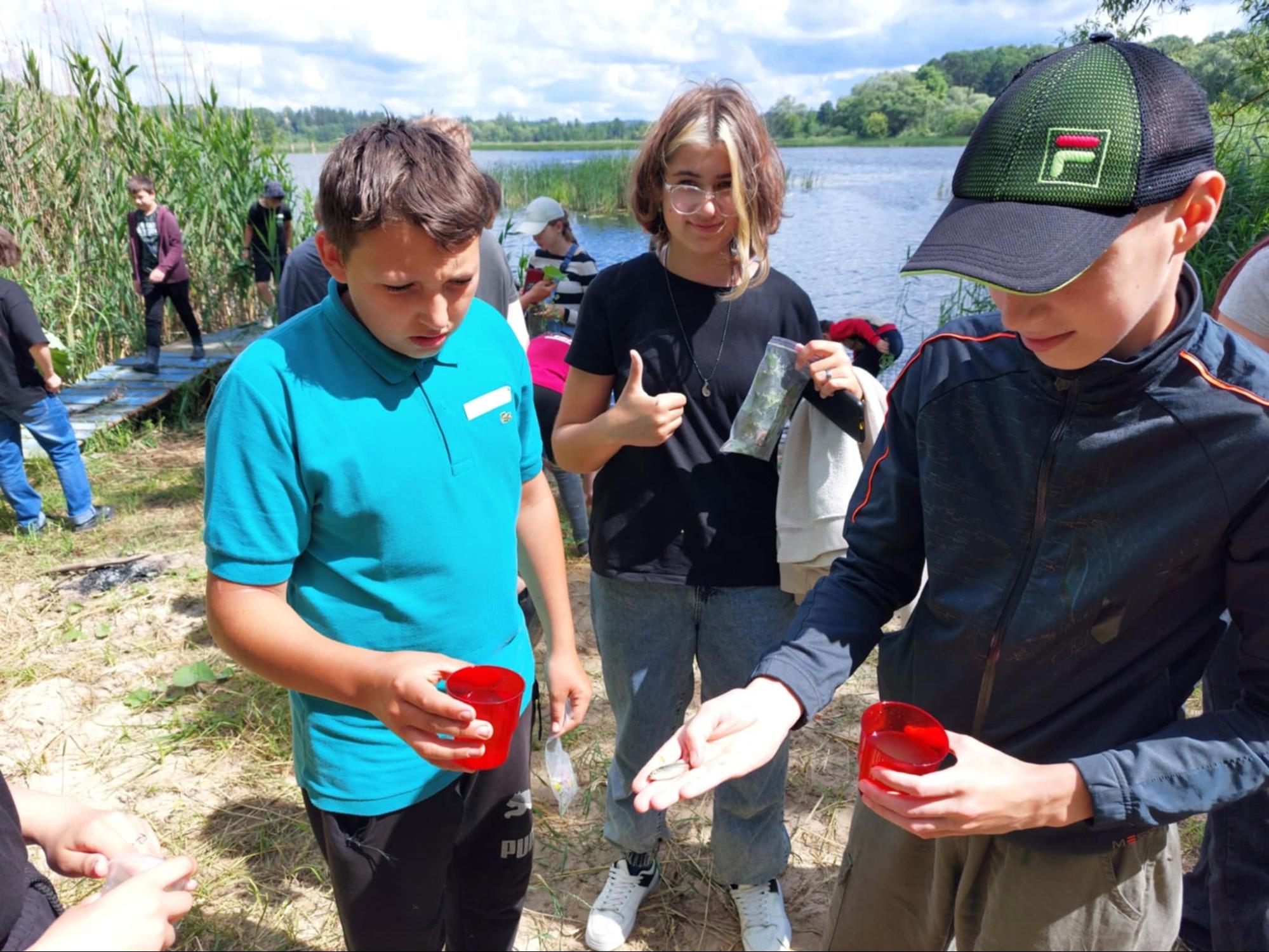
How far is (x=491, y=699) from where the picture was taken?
1.43 meters

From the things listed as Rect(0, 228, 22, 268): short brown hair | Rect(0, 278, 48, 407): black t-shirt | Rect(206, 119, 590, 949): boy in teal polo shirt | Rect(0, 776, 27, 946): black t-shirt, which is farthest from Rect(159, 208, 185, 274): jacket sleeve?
Rect(0, 776, 27, 946): black t-shirt

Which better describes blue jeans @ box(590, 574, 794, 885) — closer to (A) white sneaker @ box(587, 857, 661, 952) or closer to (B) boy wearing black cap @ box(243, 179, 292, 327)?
(A) white sneaker @ box(587, 857, 661, 952)

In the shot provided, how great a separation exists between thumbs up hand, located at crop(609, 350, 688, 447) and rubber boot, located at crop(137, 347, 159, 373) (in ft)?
24.6

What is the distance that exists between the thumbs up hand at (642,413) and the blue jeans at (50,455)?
16.1 feet

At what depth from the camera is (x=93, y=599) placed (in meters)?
4.52

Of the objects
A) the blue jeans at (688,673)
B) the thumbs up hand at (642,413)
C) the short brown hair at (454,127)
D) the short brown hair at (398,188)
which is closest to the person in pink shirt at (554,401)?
the short brown hair at (454,127)

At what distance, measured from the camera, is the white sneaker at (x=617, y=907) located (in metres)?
2.45

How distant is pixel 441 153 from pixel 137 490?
225 inches

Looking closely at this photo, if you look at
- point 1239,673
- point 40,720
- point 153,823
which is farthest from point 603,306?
point 40,720

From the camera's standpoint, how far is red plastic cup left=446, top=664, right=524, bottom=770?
1391mm

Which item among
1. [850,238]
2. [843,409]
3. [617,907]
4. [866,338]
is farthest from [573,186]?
[617,907]

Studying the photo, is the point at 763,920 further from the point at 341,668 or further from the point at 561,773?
the point at 341,668

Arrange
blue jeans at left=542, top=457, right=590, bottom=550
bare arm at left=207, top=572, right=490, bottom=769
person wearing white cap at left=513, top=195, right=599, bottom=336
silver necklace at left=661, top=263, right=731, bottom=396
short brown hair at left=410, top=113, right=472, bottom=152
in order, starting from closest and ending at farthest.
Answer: bare arm at left=207, top=572, right=490, bottom=769
silver necklace at left=661, top=263, right=731, bottom=396
short brown hair at left=410, top=113, right=472, bottom=152
blue jeans at left=542, top=457, right=590, bottom=550
person wearing white cap at left=513, top=195, right=599, bottom=336

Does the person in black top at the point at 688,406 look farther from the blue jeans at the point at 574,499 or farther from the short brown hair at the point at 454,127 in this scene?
the blue jeans at the point at 574,499
